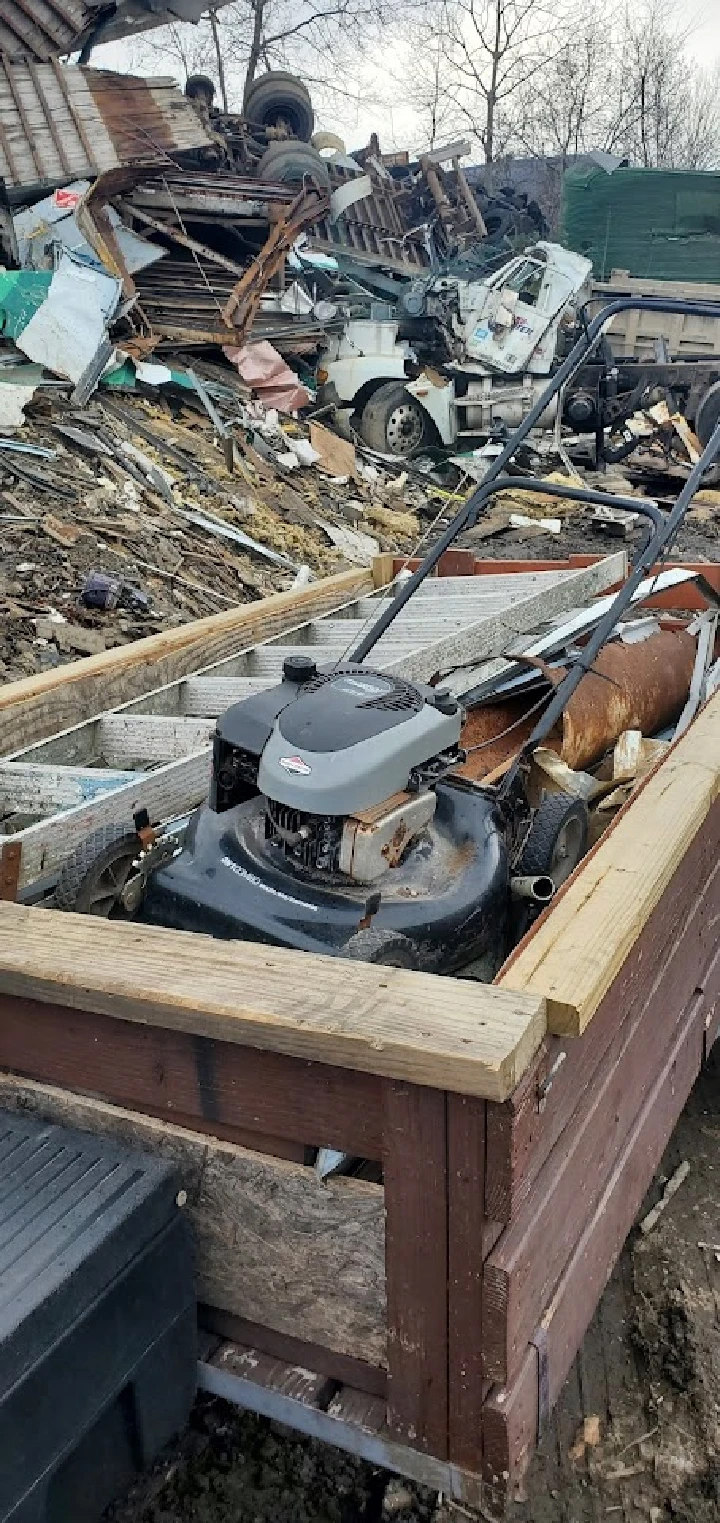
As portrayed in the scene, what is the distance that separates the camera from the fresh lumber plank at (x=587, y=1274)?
147 cm

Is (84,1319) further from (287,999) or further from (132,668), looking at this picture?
(132,668)

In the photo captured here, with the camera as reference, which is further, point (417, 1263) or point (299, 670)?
point (299, 670)

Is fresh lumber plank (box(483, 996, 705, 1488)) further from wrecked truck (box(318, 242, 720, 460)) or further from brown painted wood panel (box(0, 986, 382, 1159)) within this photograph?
wrecked truck (box(318, 242, 720, 460))

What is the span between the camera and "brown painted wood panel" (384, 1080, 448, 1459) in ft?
4.52

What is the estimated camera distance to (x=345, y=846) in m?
2.18

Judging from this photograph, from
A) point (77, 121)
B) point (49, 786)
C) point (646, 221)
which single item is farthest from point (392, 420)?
point (49, 786)

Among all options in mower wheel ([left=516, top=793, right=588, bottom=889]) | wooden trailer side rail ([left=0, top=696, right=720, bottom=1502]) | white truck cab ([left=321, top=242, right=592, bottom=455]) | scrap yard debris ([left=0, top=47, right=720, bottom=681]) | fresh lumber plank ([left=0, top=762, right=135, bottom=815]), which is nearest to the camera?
wooden trailer side rail ([left=0, top=696, right=720, bottom=1502])

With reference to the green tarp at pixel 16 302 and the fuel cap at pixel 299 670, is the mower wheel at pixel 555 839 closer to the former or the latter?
the fuel cap at pixel 299 670

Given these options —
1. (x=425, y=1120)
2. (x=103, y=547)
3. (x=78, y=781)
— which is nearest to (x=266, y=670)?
(x=78, y=781)

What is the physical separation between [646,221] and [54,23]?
11.1 m

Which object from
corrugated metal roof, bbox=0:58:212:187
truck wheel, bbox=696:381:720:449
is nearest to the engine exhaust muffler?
truck wheel, bbox=696:381:720:449

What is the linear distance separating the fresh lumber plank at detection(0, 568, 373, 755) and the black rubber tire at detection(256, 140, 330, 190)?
42.0 feet

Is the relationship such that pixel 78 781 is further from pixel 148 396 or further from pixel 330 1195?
pixel 148 396

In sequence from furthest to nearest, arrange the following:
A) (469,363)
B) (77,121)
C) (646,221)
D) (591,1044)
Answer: (646,221) → (469,363) → (77,121) → (591,1044)
